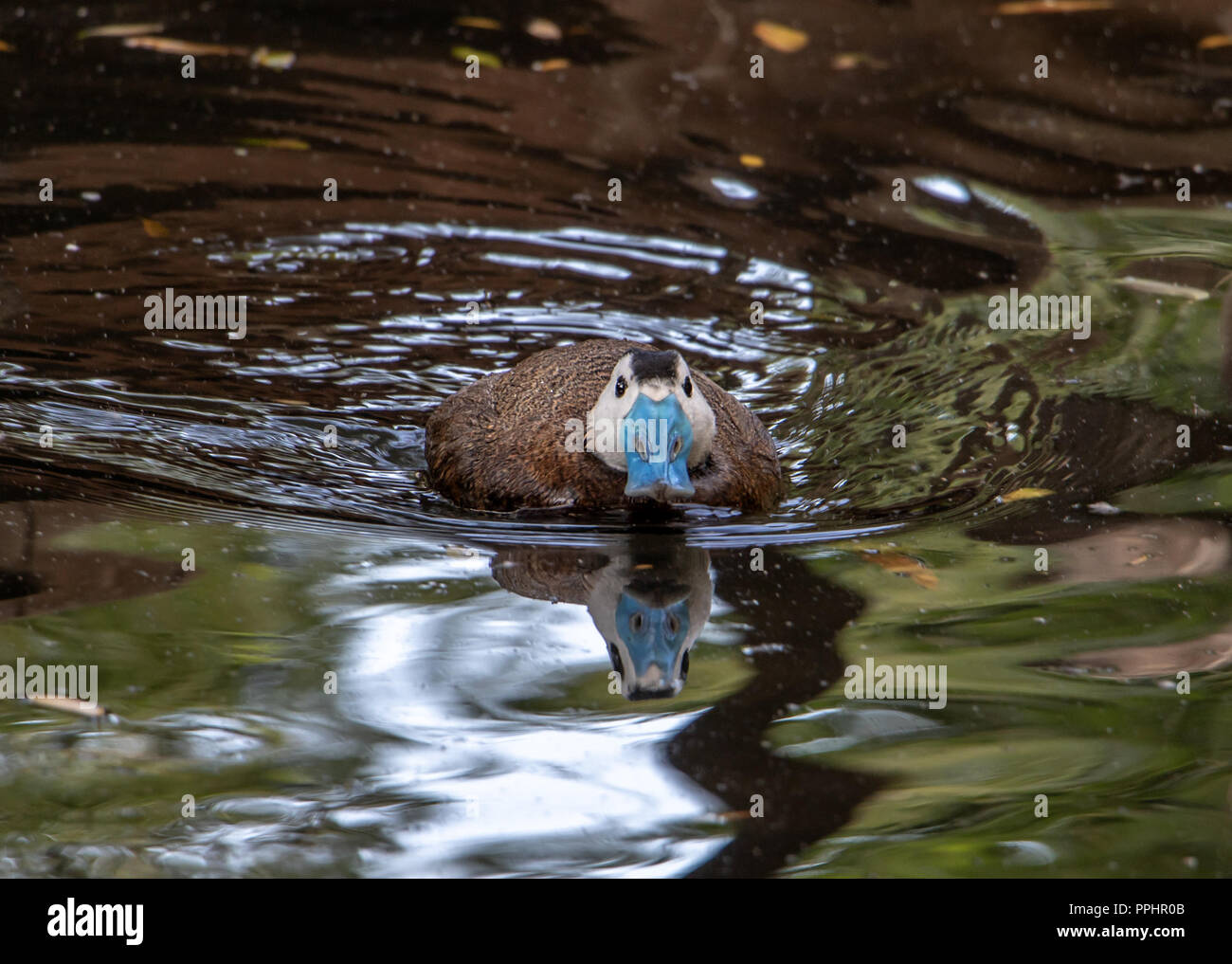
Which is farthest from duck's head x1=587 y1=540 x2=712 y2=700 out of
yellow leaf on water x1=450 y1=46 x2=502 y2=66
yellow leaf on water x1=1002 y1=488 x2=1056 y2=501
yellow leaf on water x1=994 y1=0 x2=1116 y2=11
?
yellow leaf on water x1=994 y1=0 x2=1116 y2=11

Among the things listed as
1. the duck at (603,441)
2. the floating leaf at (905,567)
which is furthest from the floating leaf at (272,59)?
the floating leaf at (905,567)

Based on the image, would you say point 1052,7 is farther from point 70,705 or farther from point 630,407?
point 70,705

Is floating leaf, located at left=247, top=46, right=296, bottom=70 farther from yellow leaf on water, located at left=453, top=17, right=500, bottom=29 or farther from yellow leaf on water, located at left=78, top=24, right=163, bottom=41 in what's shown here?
yellow leaf on water, located at left=453, top=17, right=500, bottom=29

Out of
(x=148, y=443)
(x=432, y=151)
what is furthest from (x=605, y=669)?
(x=432, y=151)

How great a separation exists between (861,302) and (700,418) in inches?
156

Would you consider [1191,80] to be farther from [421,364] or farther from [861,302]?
[421,364]

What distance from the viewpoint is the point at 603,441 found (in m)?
6.86

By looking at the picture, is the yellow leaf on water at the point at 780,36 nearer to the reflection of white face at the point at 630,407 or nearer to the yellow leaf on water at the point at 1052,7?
the yellow leaf on water at the point at 1052,7

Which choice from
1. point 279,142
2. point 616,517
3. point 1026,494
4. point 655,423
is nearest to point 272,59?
point 279,142

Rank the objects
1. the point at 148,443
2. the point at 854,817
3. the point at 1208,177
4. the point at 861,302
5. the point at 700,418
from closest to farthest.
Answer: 1. the point at 854,817
2. the point at 700,418
3. the point at 148,443
4. the point at 861,302
5. the point at 1208,177

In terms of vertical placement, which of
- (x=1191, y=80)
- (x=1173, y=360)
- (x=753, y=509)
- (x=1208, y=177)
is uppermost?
(x=1191, y=80)

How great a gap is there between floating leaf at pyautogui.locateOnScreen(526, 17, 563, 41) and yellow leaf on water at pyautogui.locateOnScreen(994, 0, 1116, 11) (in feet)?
13.2

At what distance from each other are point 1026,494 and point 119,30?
9.89 meters

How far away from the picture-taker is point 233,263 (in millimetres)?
10664
